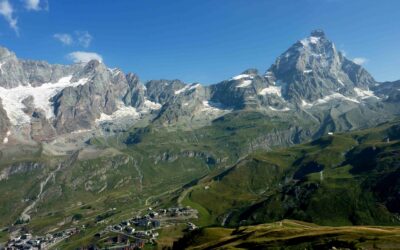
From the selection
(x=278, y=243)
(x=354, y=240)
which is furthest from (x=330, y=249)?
(x=278, y=243)

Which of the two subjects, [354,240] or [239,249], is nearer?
[354,240]

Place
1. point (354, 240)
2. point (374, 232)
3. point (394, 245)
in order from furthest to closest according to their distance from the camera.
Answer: point (374, 232) < point (354, 240) < point (394, 245)

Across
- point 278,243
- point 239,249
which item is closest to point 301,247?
point 278,243

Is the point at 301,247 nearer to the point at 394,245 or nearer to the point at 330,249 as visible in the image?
the point at 330,249

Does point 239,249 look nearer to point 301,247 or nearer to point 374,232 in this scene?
point 301,247

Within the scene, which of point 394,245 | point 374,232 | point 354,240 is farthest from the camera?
point 374,232

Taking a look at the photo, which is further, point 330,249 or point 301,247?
point 301,247

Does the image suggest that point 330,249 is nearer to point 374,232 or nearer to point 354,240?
point 354,240

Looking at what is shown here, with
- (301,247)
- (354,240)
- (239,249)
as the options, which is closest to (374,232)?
(354,240)
